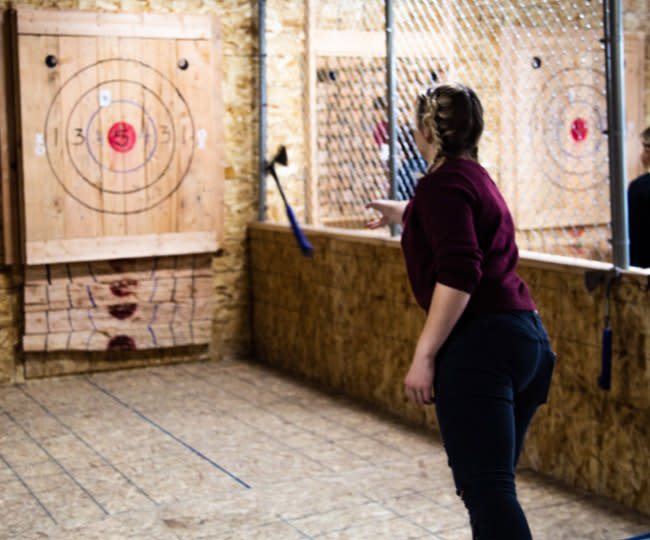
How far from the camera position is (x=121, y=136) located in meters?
4.85

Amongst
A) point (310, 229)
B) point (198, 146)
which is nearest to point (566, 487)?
point (310, 229)

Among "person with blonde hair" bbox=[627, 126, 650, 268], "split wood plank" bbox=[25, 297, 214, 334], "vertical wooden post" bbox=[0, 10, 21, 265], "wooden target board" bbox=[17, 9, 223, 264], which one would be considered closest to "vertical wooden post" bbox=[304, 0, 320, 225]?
"wooden target board" bbox=[17, 9, 223, 264]

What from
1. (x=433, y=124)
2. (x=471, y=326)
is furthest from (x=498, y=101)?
(x=471, y=326)

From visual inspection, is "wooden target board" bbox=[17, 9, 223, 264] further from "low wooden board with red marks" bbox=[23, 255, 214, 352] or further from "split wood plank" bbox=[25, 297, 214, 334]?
"split wood plank" bbox=[25, 297, 214, 334]

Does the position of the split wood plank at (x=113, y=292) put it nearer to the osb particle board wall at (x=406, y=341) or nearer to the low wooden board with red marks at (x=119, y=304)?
the low wooden board with red marks at (x=119, y=304)

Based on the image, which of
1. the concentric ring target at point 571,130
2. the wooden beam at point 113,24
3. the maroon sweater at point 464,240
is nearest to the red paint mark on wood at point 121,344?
the wooden beam at point 113,24

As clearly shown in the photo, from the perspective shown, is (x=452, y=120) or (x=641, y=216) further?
(x=641, y=216)

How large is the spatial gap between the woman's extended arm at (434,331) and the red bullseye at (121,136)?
10.8ft

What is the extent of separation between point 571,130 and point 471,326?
13.6 feet

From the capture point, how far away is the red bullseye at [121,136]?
15.9ft

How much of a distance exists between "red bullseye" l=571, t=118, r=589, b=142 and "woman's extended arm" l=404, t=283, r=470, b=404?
4.15 metres

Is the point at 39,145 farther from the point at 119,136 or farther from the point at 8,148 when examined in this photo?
the point at 119,136

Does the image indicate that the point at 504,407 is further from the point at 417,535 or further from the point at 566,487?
the point at 566,487

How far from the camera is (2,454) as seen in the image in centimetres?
362
